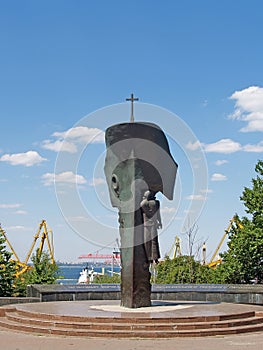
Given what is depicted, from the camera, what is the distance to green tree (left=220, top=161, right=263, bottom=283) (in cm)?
2705

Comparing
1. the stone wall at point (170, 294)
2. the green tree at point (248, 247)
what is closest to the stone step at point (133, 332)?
the stone wall at point (170, 294)

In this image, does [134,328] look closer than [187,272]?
Yes

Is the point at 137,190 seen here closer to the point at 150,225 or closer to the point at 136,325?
the point at 150,225

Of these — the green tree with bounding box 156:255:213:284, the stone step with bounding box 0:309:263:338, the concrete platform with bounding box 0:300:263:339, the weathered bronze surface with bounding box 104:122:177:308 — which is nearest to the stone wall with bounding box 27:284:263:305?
the weathered bronze surface with bounding box 104:122:177:308

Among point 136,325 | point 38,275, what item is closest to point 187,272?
point 38,275

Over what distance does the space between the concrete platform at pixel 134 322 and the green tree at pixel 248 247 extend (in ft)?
44.4

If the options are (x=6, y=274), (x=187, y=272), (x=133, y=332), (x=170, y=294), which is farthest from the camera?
(x=187, y=272)

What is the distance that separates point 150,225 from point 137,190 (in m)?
1.01

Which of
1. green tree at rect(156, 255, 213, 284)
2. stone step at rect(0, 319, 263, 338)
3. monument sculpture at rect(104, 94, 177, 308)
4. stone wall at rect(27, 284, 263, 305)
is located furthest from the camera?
green tree at rect(156, 255, 213, 284)

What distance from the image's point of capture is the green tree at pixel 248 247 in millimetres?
27047

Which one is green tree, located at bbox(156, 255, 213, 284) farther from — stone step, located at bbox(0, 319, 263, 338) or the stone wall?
stone step, located at bbox(0, 319, 263, 338)

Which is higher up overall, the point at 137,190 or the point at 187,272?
the point at 137,190

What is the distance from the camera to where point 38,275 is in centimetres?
2645

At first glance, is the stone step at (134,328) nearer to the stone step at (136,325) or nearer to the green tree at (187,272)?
the stone step at (136,325)
